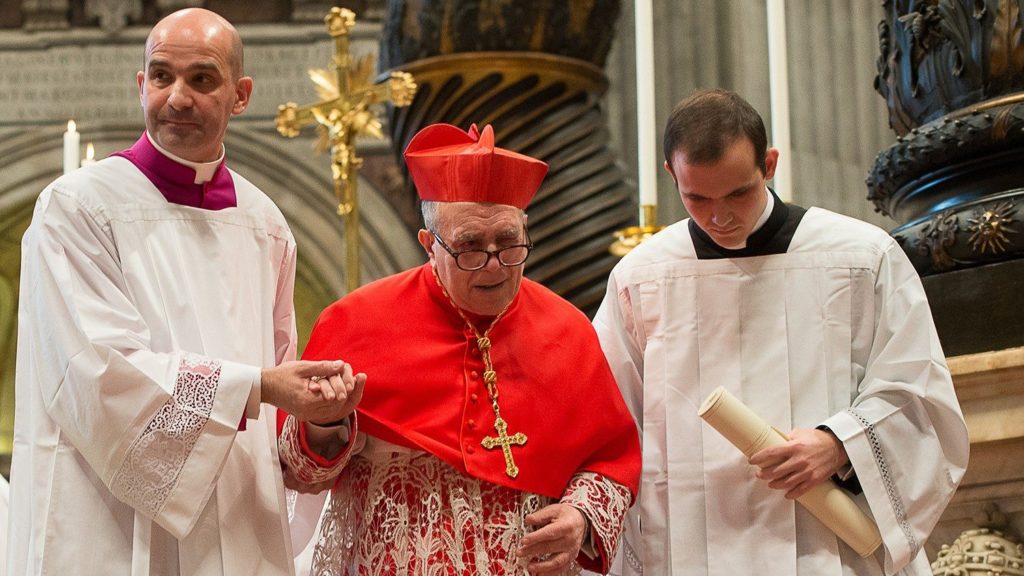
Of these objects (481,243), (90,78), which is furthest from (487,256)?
(90,78)

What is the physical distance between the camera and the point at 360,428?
3713mm

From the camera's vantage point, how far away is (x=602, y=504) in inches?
146

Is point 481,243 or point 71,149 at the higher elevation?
point 71,149

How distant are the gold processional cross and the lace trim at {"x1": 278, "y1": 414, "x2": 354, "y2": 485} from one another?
8.78 feet

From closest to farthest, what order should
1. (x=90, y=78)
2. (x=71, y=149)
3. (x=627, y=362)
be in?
(x=627, y=362), (x=71, y=149), (x=90, y=78)

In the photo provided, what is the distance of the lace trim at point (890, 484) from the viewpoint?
3.73m

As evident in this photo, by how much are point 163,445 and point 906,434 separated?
1.65m

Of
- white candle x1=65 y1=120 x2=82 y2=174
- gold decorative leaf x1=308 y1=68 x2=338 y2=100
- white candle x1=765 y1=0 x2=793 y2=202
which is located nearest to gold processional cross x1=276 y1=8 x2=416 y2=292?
gold decorative leaf x1=308 y1=68 x2=338 y2=100

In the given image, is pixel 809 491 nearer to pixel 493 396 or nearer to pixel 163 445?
pixel 493 396

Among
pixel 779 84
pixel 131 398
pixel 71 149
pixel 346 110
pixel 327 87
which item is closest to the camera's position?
pixel 131 398

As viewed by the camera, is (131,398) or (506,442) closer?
(131,398)

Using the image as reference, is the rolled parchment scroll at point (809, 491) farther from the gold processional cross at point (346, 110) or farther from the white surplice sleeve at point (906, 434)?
the gold processional cross at point (346, 110)

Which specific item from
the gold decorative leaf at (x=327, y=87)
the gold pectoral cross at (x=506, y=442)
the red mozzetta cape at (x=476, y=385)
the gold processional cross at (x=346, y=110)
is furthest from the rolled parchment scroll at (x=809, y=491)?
the gold decorative leaf at (x=327, y=87)

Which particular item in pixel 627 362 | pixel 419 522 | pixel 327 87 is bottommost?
pixel 419 522
